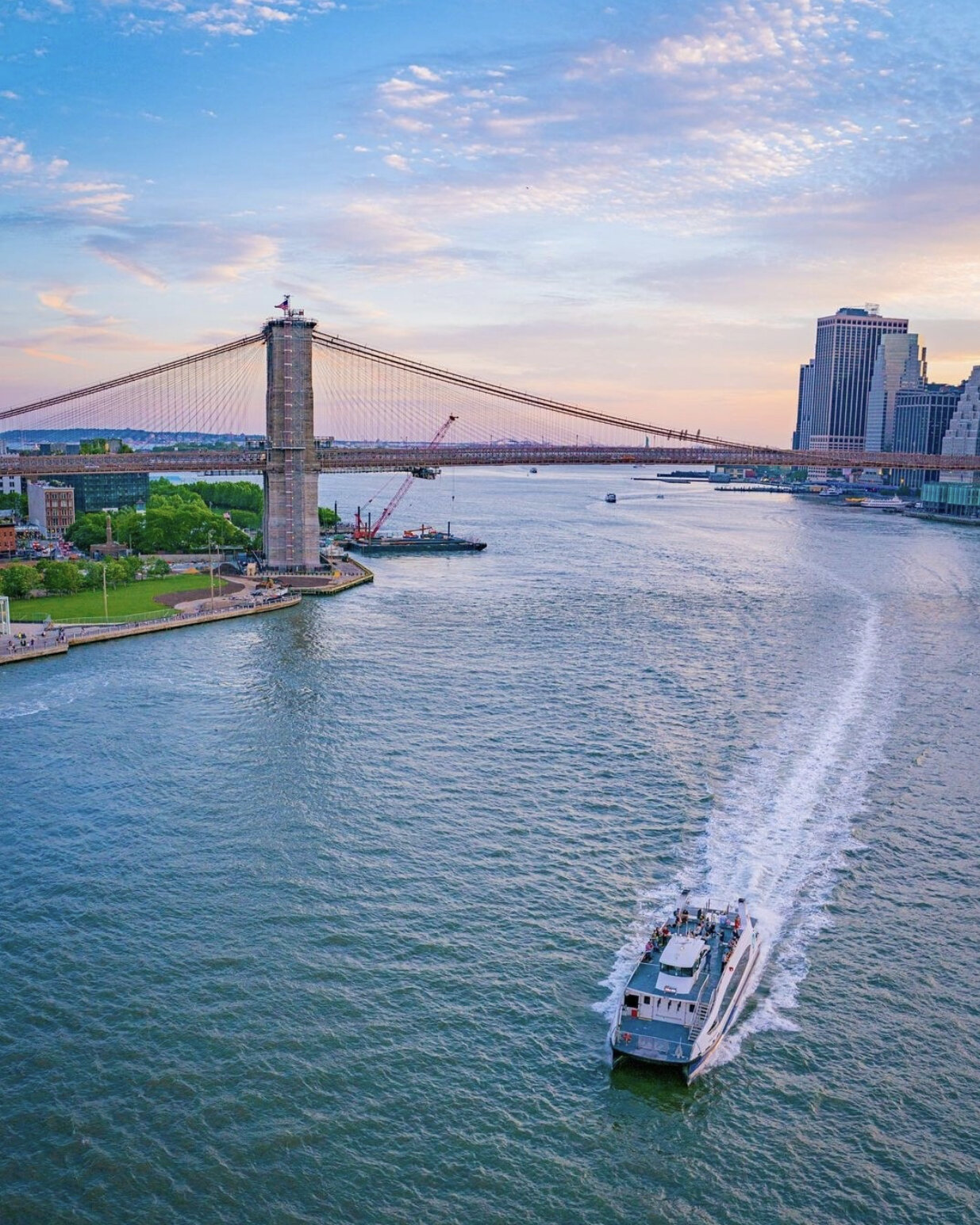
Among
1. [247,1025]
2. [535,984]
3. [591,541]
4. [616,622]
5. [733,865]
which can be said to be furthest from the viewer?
[591,541]

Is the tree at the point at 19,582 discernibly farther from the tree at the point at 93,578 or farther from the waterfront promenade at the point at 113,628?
the waterfront promenade at the point at 113,628

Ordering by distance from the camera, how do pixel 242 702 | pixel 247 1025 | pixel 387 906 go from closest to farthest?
pixel 247 1025
pixel 387 906
pixel 242 702

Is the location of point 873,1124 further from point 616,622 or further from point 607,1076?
point 616,622

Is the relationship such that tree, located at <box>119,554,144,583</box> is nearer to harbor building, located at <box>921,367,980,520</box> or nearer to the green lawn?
the green lawn

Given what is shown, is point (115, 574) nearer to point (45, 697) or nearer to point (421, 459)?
point (45, 697)

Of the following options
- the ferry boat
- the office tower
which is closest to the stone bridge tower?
the ferry boat

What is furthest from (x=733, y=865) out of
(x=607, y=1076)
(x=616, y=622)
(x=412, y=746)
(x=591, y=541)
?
(x=591, y=541)
